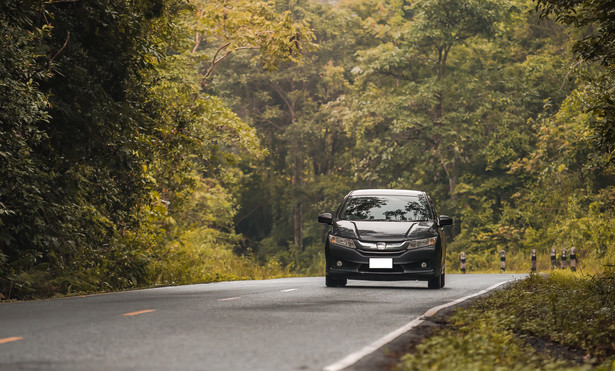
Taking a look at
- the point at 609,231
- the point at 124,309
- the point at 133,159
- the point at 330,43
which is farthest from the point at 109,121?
the point at 330,43

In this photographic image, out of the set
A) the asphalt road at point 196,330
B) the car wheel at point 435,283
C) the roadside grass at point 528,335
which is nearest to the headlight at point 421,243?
the car wheel at point 435,283

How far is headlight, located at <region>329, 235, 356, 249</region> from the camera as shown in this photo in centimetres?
1700

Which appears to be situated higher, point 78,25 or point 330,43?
point 330,43

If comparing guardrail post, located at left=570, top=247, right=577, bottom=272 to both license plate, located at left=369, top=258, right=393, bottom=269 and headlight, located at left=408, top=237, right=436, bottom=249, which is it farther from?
license plate, located at left=369, top=258, right=393, bottom=269

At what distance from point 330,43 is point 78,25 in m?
35.8

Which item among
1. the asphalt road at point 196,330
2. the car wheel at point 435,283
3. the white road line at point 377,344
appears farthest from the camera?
the car wheel at point 435,283

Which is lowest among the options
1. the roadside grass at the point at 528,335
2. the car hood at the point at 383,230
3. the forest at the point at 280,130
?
the roadside grass at the point at 528,335

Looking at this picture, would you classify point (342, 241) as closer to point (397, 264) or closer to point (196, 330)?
point (397, 264)

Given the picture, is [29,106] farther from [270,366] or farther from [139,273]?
[270,366]

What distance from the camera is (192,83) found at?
101ft

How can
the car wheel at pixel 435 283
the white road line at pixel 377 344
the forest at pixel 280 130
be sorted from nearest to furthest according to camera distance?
the white road line at pixel 377 344 < the forest at pixel 280 130 < the car wheel at pixel 435 283

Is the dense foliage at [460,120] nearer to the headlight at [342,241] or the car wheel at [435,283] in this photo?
the car wheel at [435,283]

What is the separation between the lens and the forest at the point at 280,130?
53.9 ft

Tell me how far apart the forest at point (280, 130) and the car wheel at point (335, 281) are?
4725 millimetres
